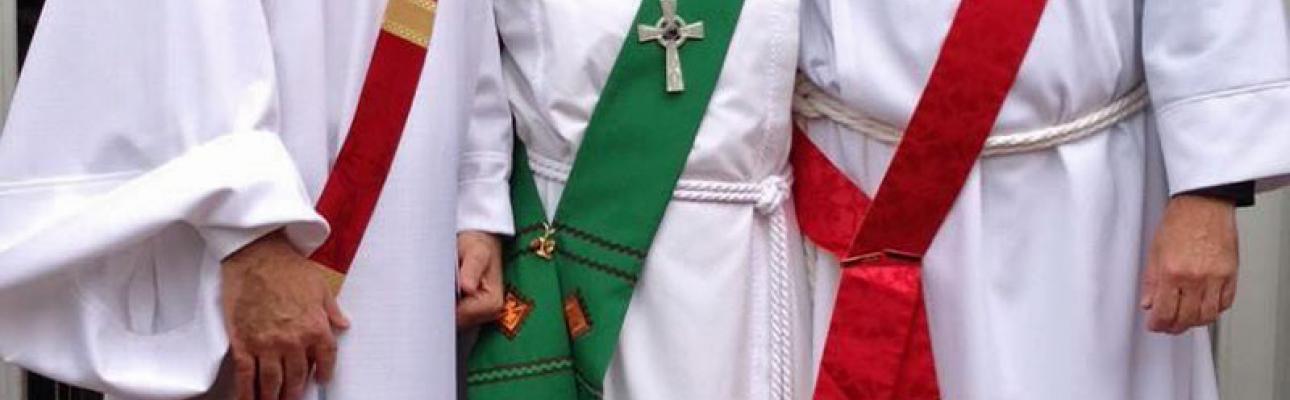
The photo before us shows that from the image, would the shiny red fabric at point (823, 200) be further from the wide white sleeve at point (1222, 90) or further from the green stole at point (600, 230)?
the wide white sleeve at point (1222, 90)

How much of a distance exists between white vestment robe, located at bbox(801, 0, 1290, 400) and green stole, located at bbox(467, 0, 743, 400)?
17 cm

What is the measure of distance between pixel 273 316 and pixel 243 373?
0.22 ft

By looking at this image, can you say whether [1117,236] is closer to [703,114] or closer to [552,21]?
[703,114]

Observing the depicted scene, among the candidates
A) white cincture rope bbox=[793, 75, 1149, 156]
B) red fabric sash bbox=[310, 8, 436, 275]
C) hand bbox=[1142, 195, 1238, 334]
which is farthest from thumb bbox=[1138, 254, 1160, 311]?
red fabric sash bbox=[310, 8, 436, 275]

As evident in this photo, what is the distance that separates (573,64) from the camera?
2.47 m

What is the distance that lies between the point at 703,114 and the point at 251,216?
60cm

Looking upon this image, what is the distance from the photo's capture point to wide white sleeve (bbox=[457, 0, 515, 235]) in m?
2.51

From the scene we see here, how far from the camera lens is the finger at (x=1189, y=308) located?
7.88 feet

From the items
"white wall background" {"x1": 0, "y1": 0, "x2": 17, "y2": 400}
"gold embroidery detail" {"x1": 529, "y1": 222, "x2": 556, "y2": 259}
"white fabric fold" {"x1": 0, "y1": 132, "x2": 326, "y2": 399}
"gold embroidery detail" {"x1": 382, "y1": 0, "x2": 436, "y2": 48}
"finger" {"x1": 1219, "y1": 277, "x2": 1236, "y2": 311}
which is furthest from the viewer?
"white wall background" {"x1": 0, "y1": 0, "x2": 17, "y2": 400}

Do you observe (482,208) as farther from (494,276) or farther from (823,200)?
(823,200)

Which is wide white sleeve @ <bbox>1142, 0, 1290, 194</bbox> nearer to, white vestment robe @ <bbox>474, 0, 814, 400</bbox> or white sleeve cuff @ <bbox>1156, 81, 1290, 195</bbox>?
white sleeve cuff @ <bbox>1156, 81, 1290, 195</bbox>

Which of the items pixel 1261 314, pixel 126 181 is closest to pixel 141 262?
pixel 126 181

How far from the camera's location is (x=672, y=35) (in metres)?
2.47

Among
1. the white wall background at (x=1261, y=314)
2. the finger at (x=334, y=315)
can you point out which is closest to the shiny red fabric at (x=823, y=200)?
the finger at (x=334, y=315)
